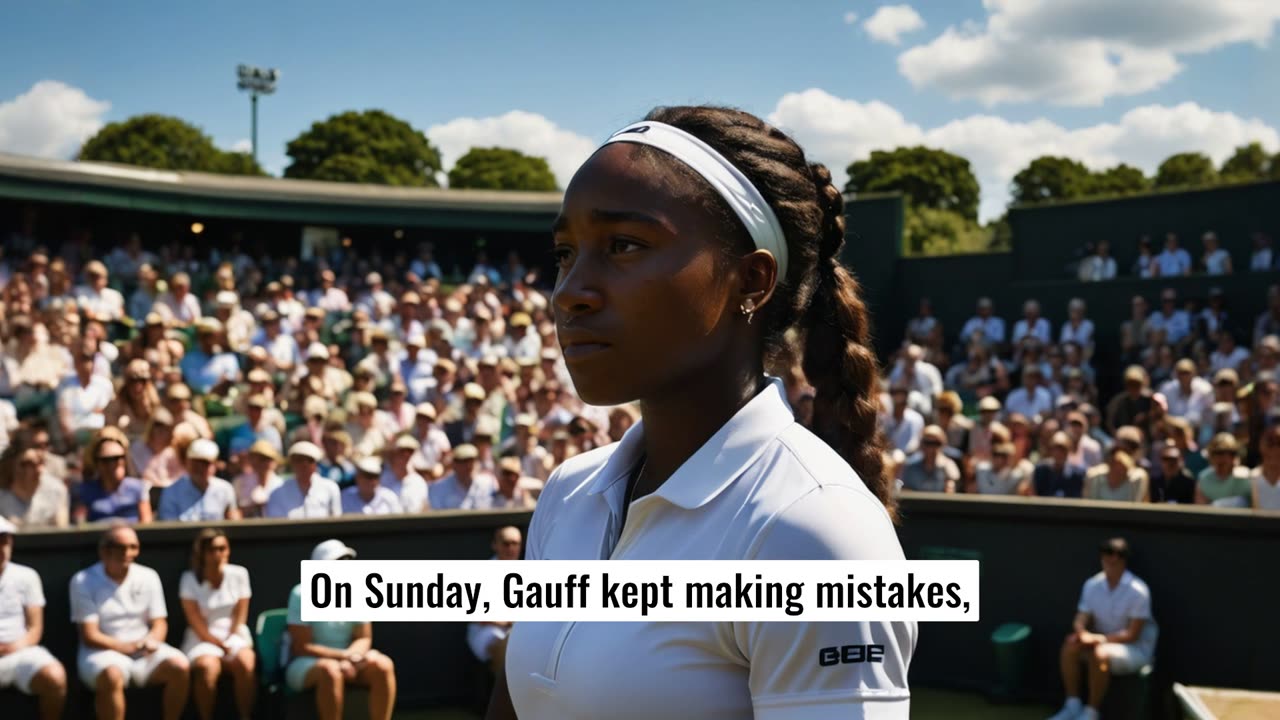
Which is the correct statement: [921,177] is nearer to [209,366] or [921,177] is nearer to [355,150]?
[355,150]

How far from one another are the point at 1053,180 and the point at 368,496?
6054 centimetres

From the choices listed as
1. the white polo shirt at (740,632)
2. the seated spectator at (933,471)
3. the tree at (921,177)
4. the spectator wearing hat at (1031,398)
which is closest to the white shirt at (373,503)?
the seated spectator at (933,471)

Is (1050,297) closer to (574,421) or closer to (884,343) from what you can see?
(884,343)

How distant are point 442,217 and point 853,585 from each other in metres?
19.2

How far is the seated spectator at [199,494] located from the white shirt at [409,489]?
1089 mm

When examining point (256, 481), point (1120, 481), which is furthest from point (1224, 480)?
point (256, 481)

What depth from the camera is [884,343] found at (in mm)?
18750

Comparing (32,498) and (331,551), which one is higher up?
(32,498)

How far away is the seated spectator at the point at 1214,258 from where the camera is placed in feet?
49.1

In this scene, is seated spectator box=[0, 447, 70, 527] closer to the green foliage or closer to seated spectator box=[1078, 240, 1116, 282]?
seated spectator box=[1078, 240, 1116, 282]

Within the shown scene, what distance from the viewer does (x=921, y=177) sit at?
6022cm

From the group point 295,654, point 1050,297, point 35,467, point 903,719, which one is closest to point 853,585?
point 903,719
